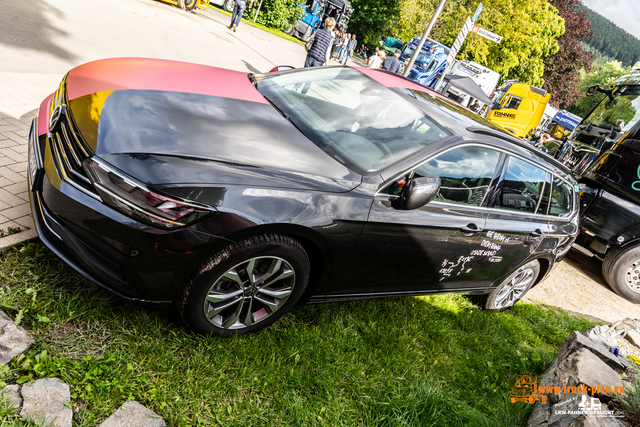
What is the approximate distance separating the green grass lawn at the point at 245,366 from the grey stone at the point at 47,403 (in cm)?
5

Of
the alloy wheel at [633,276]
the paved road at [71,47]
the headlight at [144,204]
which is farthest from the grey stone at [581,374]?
the alloy wheel at [633,276]

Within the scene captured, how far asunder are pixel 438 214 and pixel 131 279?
202 cm

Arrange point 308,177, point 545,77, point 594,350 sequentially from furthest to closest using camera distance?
point 545,77 → point 594,350 → point 308,177

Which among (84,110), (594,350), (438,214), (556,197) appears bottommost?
(594,350)

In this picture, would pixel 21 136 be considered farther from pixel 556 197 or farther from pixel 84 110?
pixel 556 197

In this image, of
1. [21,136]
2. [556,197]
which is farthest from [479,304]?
[21,136]

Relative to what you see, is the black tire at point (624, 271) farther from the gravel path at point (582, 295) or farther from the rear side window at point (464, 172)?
the rear side window at point (464, 172)

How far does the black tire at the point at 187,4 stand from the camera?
17109mm

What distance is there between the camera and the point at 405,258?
10.1 feet

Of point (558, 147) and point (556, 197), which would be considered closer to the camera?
point (556, 197)

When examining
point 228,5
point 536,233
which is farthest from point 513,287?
point 228,5

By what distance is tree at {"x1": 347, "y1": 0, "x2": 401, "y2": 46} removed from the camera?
127 feet

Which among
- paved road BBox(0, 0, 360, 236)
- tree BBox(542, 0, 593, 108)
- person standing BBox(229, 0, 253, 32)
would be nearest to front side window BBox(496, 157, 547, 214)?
paved road BBox(0, 0, 360, 236)

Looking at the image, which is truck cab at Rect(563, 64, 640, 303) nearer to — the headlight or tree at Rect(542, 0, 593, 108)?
the headlight
